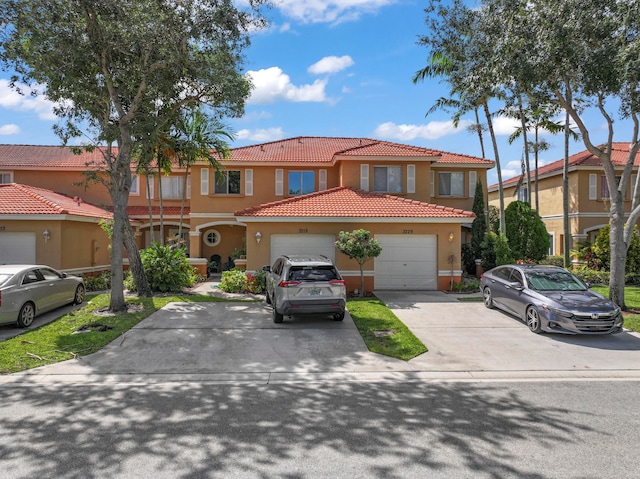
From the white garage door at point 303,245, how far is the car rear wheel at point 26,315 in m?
7.78

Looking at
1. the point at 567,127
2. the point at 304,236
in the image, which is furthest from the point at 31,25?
the point at 567,127

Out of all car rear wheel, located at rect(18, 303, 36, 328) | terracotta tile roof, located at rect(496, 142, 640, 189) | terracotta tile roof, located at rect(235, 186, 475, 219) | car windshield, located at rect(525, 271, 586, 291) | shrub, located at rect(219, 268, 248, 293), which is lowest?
car rear wheel, located at rect(18, 303, 36, 328)

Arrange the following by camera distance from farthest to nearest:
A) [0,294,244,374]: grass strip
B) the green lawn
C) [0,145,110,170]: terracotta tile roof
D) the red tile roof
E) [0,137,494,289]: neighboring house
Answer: [0,145,110,170]: terracotta tile roof
the red tile roof
[0,137,494,289]: neighboring house
the green lawn
[0,294,244,374]: grass strip

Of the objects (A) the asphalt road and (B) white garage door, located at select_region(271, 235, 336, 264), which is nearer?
(A) the asphalt road

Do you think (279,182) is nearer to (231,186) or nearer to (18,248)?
(231,186)

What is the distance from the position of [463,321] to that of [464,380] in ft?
14.4

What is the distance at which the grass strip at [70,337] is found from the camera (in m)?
7.71

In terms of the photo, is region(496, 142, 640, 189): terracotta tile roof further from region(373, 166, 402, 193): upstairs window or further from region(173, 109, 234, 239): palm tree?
region(173, 109, 234, 239): palm tree

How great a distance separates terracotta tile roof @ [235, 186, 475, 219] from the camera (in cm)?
1562

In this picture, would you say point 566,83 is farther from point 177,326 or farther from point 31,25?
point 31,25

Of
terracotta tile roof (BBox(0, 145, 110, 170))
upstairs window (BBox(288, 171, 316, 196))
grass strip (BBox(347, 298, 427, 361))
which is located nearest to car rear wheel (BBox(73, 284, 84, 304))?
grass strip (BBox(347, 298, 427, 361))

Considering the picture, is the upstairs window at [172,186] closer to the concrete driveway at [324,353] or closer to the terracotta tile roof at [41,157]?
the terracotta tile roof at [41,157]

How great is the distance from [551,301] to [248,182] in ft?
51.2

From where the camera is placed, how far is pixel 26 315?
10094 millimetres
